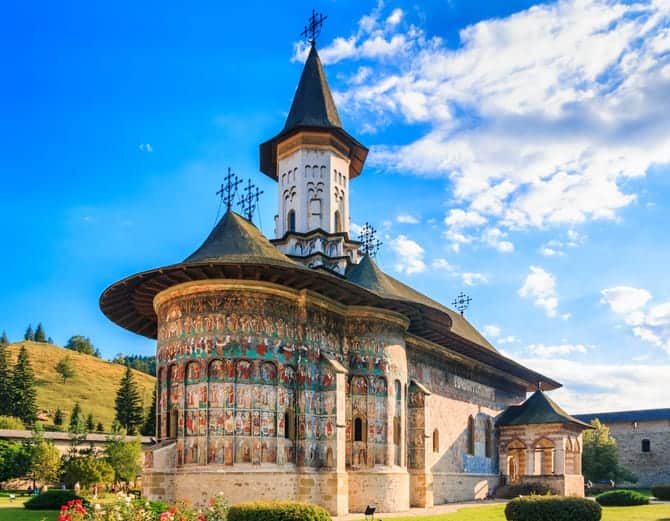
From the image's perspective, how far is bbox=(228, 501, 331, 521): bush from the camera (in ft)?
51.7

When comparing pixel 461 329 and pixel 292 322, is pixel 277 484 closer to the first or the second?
pixel 292 322

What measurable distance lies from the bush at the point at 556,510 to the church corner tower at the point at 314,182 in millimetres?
13439

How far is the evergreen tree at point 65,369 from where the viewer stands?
340 feet

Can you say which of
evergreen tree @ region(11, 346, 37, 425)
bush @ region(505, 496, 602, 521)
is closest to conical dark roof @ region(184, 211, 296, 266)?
bush @ region(505, 496, 602, 521)

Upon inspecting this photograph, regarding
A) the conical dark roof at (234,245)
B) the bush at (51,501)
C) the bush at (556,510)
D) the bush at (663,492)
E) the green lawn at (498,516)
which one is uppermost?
the conical dark roof at (234,245)

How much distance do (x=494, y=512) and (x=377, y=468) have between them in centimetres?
445

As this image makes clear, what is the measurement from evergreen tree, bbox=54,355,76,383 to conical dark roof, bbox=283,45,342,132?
83.2 m

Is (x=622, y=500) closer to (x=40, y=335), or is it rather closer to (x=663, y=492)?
(x=663, y=492)

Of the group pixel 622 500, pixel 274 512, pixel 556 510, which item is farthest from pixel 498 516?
pixel 274 512

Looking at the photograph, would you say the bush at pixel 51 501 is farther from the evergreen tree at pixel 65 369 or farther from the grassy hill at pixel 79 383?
the evergreen tree at pixel 65 369

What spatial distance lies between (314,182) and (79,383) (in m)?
84.3

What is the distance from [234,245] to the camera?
22.0 meters

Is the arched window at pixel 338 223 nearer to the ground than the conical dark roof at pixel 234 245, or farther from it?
farther from it

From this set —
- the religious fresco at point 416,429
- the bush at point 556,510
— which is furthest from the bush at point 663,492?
the bush at point 556,510
